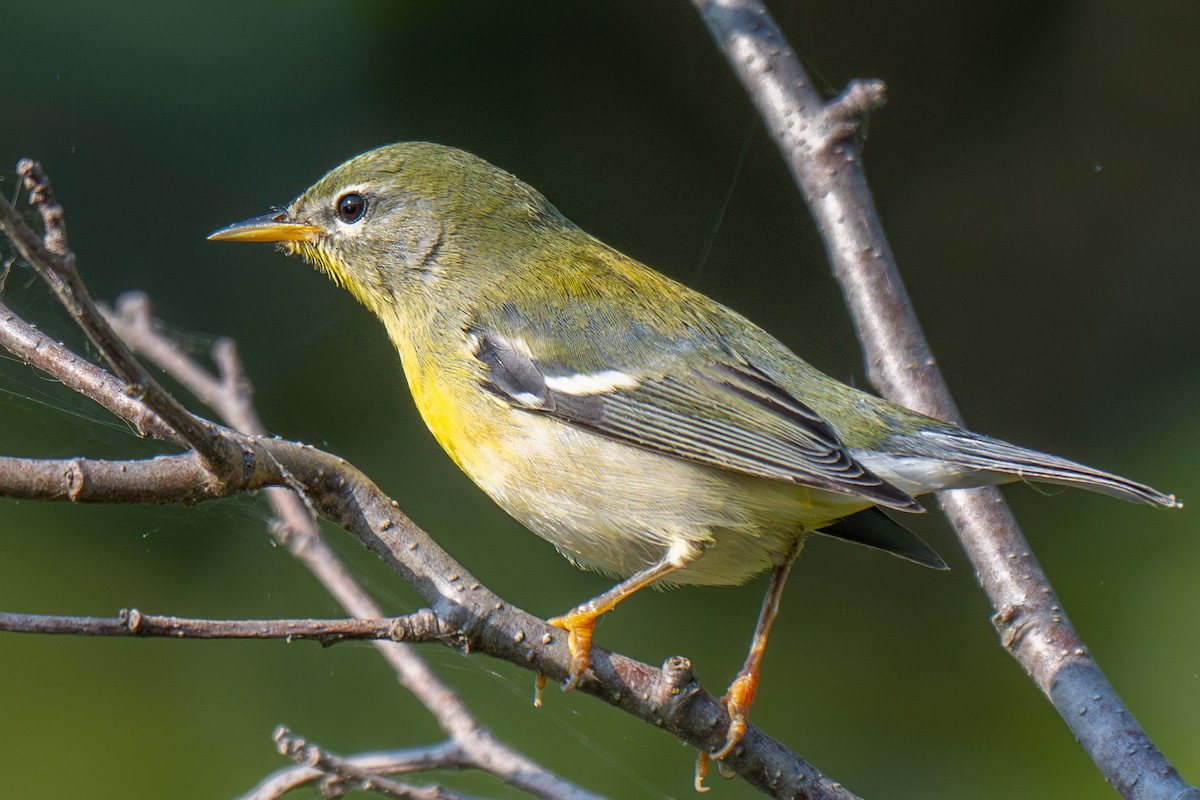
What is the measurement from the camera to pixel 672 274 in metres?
3.80

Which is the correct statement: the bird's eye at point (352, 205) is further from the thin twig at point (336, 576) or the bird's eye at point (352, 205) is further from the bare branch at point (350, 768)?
the bare branch at point (350, 768)

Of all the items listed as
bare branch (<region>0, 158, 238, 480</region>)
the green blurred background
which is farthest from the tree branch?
bare branch (<region>0, 158, 238, 480</region>)

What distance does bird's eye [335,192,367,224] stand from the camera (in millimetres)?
2639

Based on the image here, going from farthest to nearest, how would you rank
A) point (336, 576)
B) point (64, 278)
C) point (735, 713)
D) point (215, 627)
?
point (336, 576) → point (735, 713) → point (215, 627) → point (64, 278)

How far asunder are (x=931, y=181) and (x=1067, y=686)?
2582 mm

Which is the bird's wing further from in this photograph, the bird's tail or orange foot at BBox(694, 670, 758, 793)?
orange foot at BBox(694, 670, 758, 793)

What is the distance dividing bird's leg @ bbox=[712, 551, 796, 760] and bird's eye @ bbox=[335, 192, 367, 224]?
121 cm

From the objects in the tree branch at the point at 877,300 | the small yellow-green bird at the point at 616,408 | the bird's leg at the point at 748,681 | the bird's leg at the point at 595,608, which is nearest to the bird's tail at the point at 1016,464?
the small yellow-green bird at the point at 616,408

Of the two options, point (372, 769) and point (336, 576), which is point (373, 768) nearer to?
point (372, 769)

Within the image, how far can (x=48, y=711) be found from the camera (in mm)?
2750

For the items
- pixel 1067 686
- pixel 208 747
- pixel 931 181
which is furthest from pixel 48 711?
pixel 931 181

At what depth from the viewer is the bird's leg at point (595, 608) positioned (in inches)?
62.8

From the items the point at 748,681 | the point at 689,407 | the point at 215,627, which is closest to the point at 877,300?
the point at 689,407

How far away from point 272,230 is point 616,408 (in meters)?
0.90
